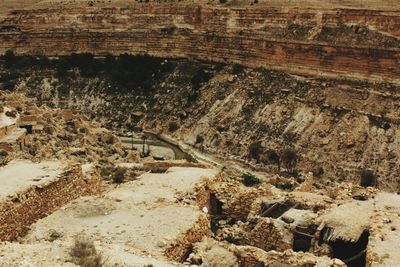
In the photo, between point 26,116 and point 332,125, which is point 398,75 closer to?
point 332,125

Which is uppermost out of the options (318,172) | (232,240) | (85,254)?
(85,254)

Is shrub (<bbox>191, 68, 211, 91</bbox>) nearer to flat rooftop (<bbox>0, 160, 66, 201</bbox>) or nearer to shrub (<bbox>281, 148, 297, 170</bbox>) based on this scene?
shrub (<bbox>281, 148, 297, 170</bbox>)

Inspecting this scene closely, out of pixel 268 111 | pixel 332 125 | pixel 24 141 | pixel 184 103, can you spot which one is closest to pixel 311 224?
pixel 24 141

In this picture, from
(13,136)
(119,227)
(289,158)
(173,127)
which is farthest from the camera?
(173,127)

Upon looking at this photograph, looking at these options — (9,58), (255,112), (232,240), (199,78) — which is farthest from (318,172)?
(9,58)

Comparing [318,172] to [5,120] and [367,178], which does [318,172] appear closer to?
[367,178]

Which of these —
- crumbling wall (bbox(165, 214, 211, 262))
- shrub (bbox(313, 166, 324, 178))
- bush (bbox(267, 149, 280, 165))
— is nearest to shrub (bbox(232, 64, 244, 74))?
bush (bbox(267, 149, 280, 165))
